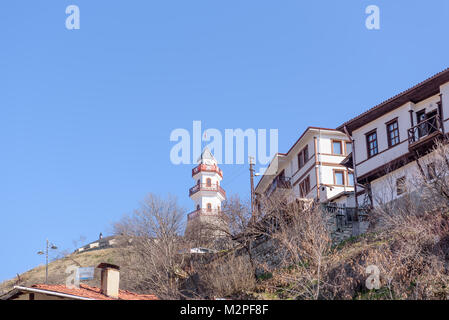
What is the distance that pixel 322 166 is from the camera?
48.2m

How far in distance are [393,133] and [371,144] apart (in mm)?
2071

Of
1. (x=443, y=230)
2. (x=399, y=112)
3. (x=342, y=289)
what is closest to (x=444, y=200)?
(x=443, y=230)

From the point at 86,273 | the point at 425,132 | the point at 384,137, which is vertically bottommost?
the point at 86,273

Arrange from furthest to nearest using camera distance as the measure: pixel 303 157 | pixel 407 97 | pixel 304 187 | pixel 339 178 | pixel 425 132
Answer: pixel 303 157
pixel 304 187
pixel 339 178
pixel 407 97
pixel 425 132

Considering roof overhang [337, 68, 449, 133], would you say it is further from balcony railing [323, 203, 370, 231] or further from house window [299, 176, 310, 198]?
house window [299, 176, 310, 198]

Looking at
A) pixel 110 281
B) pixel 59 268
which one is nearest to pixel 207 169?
pixel 59 268

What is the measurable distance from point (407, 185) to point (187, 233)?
23.0 meters

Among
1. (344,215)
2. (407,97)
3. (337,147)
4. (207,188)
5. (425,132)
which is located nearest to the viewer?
(425,132)

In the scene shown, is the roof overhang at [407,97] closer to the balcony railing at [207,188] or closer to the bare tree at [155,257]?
the bare tree at [155,257]

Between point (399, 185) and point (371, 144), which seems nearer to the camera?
point (399, 185)

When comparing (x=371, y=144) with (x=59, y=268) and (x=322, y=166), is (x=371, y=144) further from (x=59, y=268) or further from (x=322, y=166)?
(x=59, y=268)
